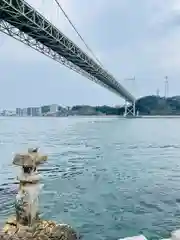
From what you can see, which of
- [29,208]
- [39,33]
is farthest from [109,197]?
[39,33]

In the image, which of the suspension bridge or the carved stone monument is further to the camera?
the suspension bridge

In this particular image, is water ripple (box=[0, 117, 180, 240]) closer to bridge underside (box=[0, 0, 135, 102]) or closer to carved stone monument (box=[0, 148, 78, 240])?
carved stone monument (box=[0, 148, 78, 240])

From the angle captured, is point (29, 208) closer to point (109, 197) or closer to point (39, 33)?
point (109, 197)

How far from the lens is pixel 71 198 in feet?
29.5

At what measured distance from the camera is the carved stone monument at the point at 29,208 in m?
3.17

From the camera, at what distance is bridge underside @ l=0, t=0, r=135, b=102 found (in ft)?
63.1

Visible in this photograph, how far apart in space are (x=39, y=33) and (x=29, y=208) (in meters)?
22.6

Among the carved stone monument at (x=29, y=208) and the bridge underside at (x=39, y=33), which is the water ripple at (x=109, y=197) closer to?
the carved stone monument at (x=29, y=208)

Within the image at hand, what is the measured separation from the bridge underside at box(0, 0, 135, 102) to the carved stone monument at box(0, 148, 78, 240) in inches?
605

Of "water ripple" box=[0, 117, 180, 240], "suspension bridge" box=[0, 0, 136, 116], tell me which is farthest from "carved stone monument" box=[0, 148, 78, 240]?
"suspension bridge" box=[0, 0, 136, 116]

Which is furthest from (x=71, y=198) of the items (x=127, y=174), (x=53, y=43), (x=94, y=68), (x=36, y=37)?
(x=94, y=68)

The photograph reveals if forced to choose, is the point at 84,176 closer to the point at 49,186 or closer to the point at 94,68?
the point at 49,186

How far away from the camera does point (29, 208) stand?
327 cm

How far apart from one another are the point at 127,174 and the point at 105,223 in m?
5.86
